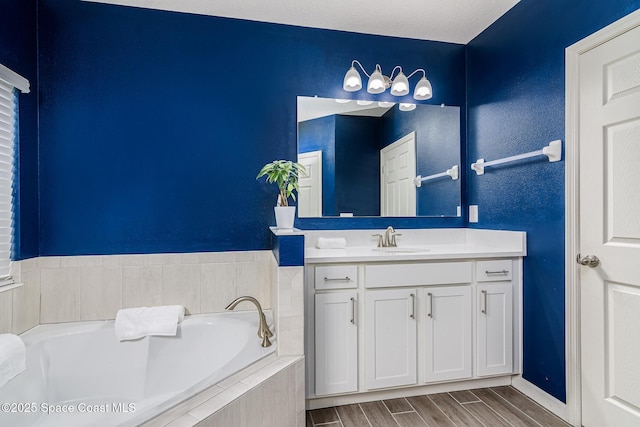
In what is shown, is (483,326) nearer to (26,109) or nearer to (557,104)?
(557,104)

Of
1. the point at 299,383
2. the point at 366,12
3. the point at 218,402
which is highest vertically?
the point at 366,12

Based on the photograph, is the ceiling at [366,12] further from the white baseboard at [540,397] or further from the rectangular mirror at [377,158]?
the white baseboard at [540,397]

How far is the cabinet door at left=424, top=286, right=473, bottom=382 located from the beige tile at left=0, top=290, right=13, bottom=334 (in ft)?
7.42

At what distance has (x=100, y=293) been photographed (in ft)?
7.26

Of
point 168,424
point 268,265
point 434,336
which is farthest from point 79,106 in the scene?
point 434,336

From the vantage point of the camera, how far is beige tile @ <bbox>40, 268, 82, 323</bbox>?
2150 millimetres

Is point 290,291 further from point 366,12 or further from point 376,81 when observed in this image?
point 366,12

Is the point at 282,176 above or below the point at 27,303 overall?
above

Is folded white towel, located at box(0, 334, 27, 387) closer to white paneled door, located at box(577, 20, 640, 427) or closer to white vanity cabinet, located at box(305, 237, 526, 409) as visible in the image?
white vanity cabinet, located at box(305, 237, 526, 409)

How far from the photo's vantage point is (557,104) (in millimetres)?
1980

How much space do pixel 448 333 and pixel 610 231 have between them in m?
0.99

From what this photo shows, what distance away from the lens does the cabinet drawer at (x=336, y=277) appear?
2.00 metres

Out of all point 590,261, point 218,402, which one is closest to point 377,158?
point 590,261

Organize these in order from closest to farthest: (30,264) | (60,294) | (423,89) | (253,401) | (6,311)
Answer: (253,401)
(6,311)
(30,264)
(60,294)
(423,89)
